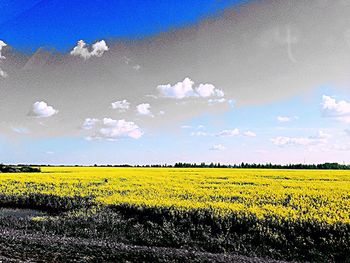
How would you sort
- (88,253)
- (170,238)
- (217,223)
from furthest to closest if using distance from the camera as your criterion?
1. (217,223)
2. (170,238)
3. (88,253)

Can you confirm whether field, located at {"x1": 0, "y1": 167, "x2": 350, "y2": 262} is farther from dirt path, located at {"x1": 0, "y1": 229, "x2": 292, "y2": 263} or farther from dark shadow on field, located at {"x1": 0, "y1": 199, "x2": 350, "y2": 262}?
dirt path, located at {"x1": 0, "y1": 229, "x2": 292, "y2": 263}

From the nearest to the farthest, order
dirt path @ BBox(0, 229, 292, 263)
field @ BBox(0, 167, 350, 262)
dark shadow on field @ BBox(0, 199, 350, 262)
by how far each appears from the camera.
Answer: dirt path @ BBox(0, 229, 292, 263) → dark shadow on field @ BBox(0, 199, 350, 262) → field @ BBox(0, 167, 350, 262)

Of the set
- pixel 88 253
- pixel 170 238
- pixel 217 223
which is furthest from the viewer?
pixel 217 223

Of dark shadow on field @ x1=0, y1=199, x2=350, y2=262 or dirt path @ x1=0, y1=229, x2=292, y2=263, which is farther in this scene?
dark shadow on field @ x1=0, y1=199, x2=350, y2=262

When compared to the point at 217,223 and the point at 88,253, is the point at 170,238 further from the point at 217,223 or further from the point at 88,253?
the point at 88,253

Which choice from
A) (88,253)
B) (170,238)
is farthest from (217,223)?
(88,253)

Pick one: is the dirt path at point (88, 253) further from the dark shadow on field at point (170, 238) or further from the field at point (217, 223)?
the field at point (217, 223)

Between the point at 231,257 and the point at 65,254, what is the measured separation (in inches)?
189

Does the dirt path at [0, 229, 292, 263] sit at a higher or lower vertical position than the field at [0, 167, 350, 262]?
lower

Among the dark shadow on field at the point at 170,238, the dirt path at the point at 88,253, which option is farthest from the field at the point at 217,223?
the dirt path at the point at 88,253

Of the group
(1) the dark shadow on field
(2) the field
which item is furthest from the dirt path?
(2) the field

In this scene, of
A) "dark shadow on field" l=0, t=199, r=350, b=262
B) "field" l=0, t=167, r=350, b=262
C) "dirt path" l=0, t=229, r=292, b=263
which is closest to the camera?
"dirt path" l=0, t=229, r=292, b=263

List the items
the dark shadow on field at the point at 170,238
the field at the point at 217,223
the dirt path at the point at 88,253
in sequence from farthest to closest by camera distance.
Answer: the field at the point at 217,223 < the dark shadow on field at the point at 170,238 < the dirt path at the point at 88,253

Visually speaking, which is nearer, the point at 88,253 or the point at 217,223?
the point at 88,253
